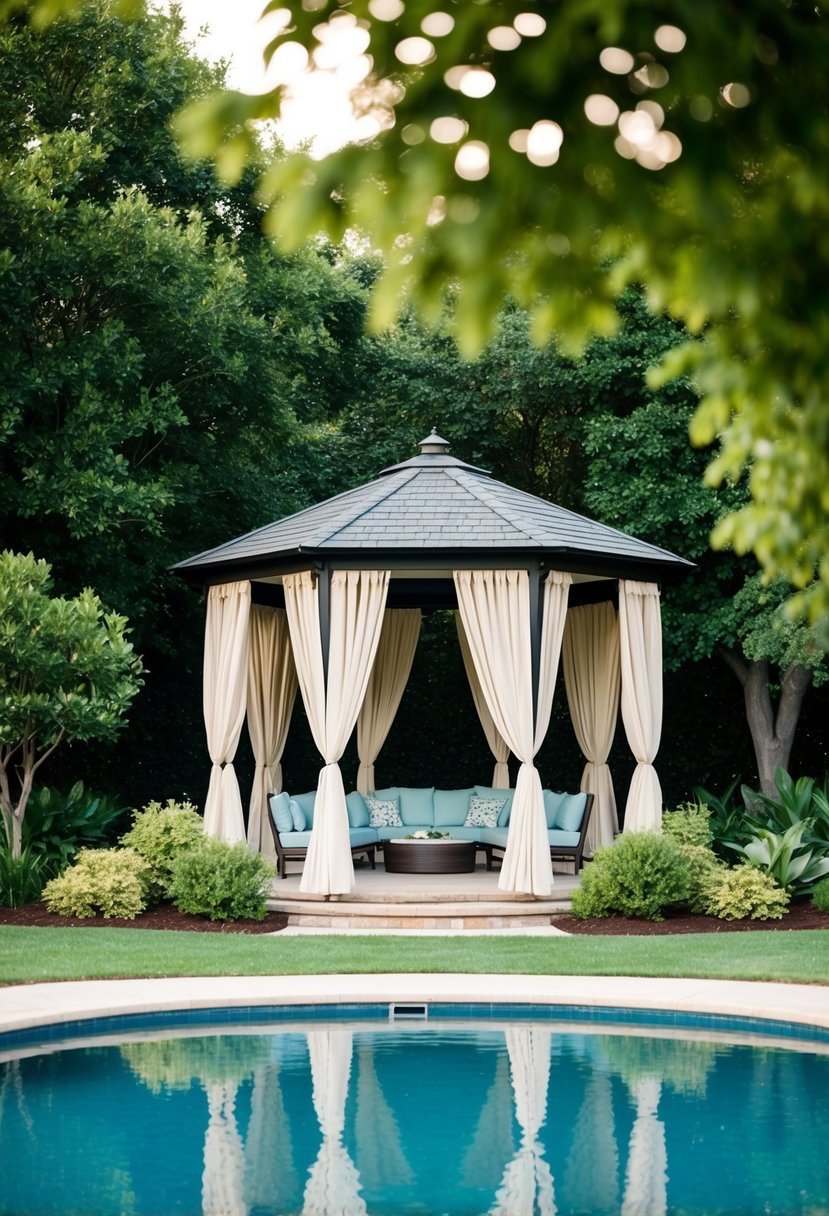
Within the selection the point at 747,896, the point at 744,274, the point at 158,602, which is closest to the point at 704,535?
the point at 747,896

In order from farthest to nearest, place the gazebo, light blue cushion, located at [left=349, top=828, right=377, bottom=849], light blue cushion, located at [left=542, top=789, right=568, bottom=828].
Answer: light blue cushion, located at [left=349, top=828, right=377, bottom=849]
light blue cushion, located at [left=542, top=789, right=568, bottom=828]
the gazebo

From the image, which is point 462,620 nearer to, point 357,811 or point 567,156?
point 357,811

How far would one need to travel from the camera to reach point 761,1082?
24.3ft

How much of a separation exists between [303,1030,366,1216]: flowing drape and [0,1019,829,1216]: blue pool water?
16 mm

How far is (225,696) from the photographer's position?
1373cm

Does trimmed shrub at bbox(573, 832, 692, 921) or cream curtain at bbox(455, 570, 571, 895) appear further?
cream curtain at bbox(455, 570, 571, 895)

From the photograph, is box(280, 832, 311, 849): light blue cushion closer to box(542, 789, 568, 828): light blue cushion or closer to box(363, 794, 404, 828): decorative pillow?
box(363, 794, 404, 828): decorative pillow

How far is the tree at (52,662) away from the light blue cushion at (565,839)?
4.38m

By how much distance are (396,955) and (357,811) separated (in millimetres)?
4890

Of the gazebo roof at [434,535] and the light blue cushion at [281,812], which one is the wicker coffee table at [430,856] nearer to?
the light blue cushion at [281,812]

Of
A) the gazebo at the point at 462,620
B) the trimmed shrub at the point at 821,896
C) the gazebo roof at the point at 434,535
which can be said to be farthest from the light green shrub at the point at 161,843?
the trimmed shrub at the point at 821,896

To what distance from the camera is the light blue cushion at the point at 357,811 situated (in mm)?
15055

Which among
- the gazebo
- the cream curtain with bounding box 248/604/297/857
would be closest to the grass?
the gazebo

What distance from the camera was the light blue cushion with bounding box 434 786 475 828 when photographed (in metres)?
15.4
